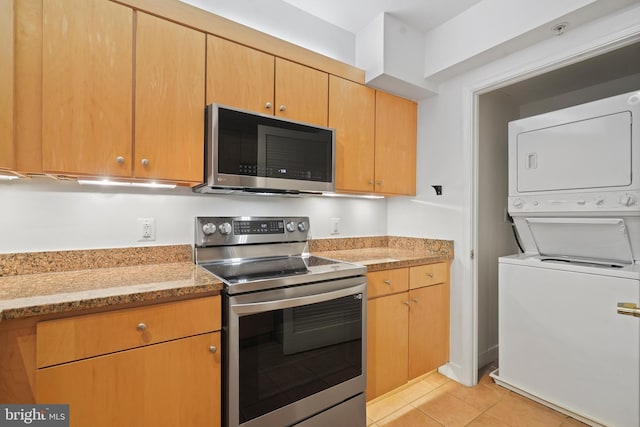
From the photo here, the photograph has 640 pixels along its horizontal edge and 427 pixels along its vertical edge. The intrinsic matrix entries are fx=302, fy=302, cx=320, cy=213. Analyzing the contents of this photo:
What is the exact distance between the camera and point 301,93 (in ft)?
6.06

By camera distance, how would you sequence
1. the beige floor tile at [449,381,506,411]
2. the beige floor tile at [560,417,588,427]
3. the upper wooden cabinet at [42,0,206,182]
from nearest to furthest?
the upper wooden cabinet at [42,0,206,182]
the beige floor tile at [560,417,588,427]
the beige floor tile at [449,381,506,411]

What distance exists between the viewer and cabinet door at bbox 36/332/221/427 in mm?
1000

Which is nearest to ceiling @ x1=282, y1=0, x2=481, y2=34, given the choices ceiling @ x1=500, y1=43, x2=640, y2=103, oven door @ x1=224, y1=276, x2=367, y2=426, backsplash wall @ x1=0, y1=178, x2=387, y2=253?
ceiling @ x1=500, y1=43, x2=640, y2=103

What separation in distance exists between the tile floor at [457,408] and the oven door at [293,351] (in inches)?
13.5

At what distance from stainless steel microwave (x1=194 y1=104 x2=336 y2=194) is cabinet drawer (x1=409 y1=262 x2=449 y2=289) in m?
0.80

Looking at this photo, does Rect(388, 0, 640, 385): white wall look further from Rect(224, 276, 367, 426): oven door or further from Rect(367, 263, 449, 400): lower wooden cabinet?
Rect(224, 276, 367, 426): oven door

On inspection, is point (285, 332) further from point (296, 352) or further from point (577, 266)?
point (577, 266)

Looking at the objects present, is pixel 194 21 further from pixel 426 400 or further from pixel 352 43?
pixel 426 400

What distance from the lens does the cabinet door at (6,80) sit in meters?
1.11

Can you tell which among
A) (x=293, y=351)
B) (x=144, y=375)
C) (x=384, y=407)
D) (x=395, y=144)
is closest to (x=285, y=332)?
(x=293, y=351)

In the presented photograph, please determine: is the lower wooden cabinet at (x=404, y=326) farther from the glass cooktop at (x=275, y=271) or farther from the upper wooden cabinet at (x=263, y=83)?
the upper wooden cabinet at (x=263, y=83)

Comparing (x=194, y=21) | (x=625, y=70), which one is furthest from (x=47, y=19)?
(x=625, y=70)

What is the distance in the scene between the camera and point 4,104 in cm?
112

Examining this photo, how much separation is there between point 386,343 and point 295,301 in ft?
2.63
